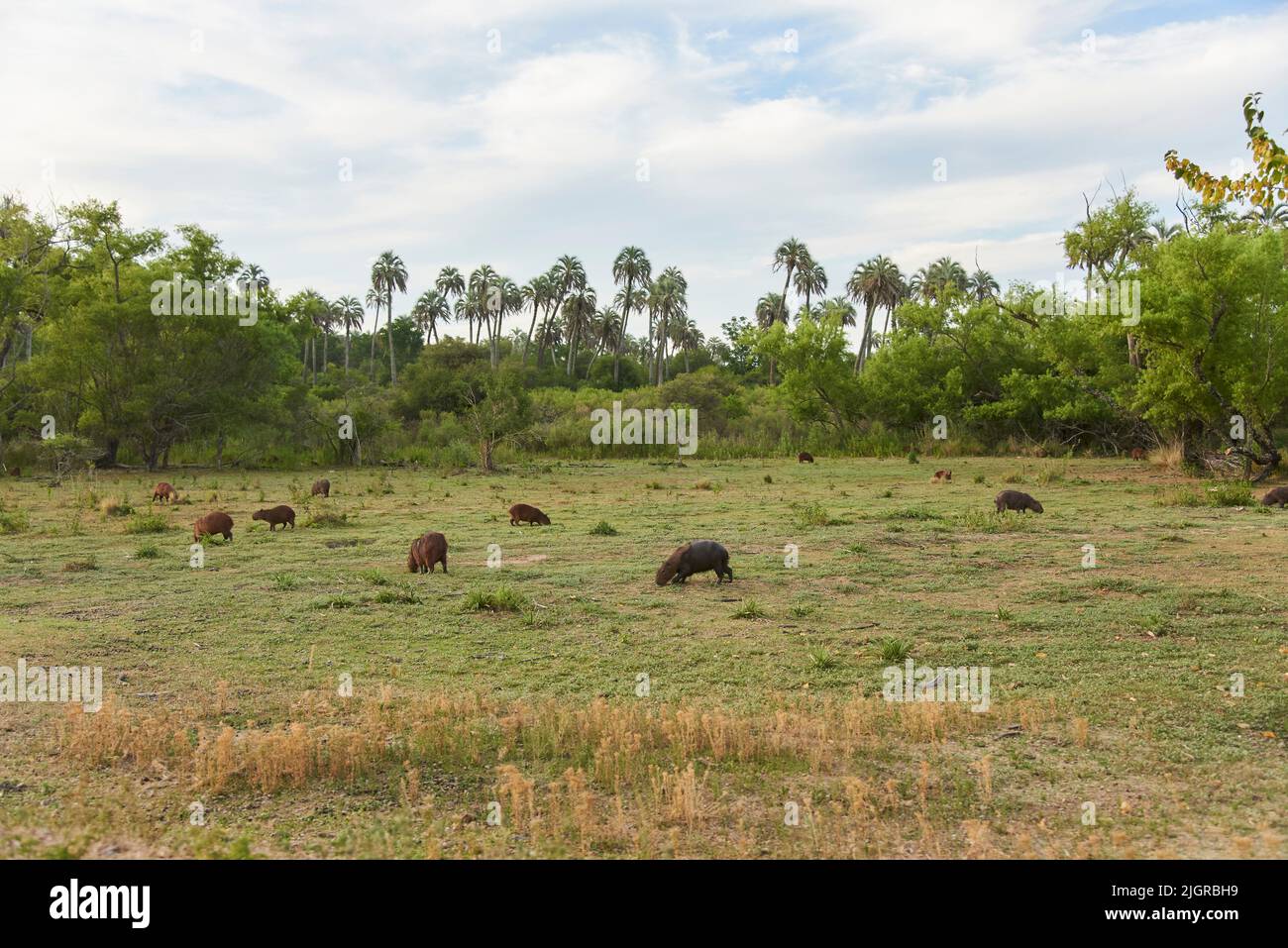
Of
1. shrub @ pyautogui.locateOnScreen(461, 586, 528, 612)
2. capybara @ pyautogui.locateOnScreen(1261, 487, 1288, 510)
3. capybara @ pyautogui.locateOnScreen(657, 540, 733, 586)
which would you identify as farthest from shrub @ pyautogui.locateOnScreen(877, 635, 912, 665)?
capybara @ pyautogui.locateOnScreen(1261, 487, 1288, 510)

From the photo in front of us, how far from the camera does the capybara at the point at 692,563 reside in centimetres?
1163

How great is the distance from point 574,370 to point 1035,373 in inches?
1714

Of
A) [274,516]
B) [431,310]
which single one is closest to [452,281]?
[431,310]

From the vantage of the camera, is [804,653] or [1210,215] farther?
[1210,215]

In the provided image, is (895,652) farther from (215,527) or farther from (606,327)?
(606,327)

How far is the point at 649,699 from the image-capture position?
7043mm

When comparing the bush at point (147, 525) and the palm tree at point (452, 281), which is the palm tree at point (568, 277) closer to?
the palm tree at point (452, 281)

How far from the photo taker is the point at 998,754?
5.82m

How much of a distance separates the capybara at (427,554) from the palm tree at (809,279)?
67174mm

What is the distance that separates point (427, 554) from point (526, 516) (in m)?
5.09

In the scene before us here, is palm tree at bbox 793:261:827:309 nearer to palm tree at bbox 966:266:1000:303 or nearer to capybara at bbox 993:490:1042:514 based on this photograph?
palm tree at bbox 966:266:1000:303

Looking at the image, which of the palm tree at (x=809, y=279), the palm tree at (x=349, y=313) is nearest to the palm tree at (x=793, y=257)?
the palm tree at (x=809, y=279)

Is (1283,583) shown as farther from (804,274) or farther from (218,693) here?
(804,274)
